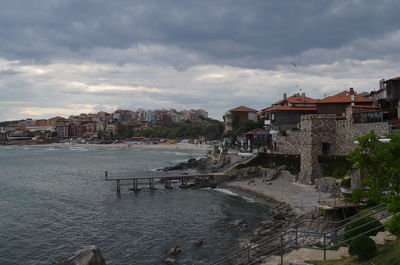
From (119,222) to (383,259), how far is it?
83.5ft

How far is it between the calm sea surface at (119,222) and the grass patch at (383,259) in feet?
36.9

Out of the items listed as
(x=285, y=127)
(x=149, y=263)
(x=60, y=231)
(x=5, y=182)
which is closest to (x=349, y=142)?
(x=285, y=127)

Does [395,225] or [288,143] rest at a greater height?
[288,143]

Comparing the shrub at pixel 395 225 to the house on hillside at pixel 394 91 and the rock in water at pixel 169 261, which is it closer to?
the rock in water at pixel 169 261

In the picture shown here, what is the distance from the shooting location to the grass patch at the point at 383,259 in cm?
1059

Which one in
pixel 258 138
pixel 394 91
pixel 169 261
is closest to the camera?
pixel 169 261

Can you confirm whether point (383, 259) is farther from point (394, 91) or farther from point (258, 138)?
point (258, 138)

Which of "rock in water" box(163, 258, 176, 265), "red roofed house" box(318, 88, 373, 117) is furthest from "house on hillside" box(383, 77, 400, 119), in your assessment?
"rock in water" box(163, 258, 176, 265)

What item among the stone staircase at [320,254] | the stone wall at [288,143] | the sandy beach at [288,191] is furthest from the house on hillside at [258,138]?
the stone staircase at [320,254]

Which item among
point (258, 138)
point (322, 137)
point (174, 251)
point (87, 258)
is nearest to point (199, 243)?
point (174, 251)

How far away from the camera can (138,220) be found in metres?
32.2

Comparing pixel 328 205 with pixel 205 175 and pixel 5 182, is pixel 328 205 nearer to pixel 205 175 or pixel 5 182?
pixel 205 175

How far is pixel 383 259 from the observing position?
10938 millimetres

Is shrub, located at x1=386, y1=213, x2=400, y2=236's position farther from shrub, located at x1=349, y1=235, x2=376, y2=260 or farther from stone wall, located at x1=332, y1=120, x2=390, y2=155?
stone wall, located at x1=332, y1=120, x2=390, y2=155
